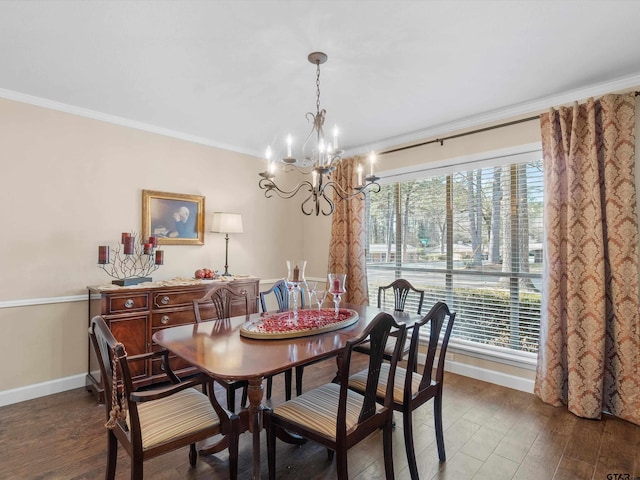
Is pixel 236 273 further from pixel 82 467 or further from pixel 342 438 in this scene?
pixel 342 438

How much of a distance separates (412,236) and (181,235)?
2626mm

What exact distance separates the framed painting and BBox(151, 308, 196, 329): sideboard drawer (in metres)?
0.84

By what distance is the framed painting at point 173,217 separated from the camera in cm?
365

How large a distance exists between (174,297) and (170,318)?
0.65ft

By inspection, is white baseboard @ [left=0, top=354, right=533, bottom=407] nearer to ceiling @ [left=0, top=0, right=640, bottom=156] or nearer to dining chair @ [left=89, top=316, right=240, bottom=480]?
dining chair @ [left=89, top=316, right=240, bottom=480]

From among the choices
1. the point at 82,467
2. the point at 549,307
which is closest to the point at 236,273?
the point at 82,467

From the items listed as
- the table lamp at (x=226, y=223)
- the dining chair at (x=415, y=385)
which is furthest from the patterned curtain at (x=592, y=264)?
the table lamp at (x=226, y=223)

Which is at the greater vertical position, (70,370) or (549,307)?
(549,307)

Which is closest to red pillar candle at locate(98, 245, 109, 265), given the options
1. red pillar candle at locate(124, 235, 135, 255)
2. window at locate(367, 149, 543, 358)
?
red pillar candle at locate(124, 235, 135, 255)

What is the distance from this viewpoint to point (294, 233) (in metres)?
5.11

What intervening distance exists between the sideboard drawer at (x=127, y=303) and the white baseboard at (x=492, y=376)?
304cm

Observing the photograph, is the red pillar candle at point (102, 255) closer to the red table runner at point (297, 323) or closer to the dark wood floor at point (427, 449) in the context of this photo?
the dark wood floor at point (427, 449)

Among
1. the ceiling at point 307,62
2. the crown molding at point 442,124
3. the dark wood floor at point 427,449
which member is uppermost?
the ceiling at point 307,62

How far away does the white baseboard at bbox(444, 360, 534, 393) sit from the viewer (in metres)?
3.13
